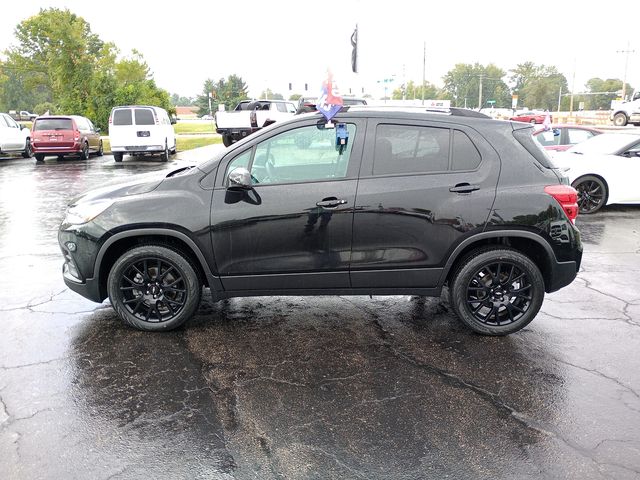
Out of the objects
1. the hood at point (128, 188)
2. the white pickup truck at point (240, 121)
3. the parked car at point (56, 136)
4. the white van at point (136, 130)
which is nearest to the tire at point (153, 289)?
the hood at point (128, 188)

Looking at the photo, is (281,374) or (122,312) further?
(122,312)

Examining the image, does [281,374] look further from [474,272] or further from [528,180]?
[528,180]

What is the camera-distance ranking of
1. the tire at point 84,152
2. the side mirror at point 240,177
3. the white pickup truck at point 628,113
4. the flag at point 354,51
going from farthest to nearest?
the white pickup truck at point 628,113, the tire at point 84,152, the flag at point 354,51, the side mirror at point 240,177

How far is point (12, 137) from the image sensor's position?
22.4 m

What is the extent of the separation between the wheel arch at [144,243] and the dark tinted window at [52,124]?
1881 cm

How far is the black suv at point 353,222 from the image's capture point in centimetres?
445

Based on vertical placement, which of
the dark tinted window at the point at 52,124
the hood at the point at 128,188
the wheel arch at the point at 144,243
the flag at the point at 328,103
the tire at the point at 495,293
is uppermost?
the dark tinted window at the point at 52,124

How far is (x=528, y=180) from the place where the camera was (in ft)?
14.8

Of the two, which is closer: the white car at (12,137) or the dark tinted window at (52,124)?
the dark tinted window at (52,124)

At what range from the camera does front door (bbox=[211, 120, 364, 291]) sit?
4.43 m

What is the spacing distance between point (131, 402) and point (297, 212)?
188 cm

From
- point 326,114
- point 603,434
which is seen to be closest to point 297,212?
Answer: point 326,114

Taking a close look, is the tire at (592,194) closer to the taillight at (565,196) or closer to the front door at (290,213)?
the taillight at (565,196)

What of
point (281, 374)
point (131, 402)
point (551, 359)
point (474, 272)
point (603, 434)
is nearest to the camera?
point (603, 434)
